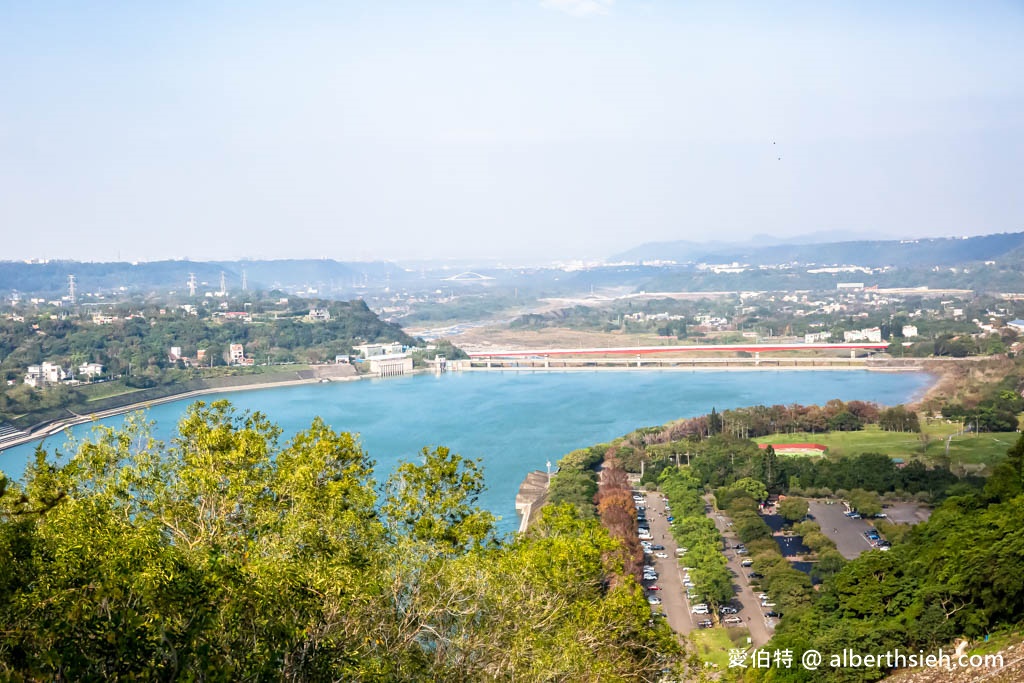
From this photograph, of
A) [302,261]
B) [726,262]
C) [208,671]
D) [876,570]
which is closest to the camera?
[208,671]

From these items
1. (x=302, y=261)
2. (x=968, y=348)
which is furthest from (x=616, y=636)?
(x=302, y=261)

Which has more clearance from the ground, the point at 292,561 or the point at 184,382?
the point at 292,561

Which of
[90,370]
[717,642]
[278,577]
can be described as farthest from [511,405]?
[278,577]

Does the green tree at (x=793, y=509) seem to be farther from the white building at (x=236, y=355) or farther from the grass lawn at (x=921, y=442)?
the white building at (x=236, y=355)

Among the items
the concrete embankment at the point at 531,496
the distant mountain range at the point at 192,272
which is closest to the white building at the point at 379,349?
the concrete embankment at the point at 531,496

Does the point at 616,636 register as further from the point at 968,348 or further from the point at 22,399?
the point at 968,348

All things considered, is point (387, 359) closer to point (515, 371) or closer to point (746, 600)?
point (515, 371)

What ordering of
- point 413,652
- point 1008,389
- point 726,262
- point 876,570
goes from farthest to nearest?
point 726,262, point 1008,389, point 876,570, point 413,652
